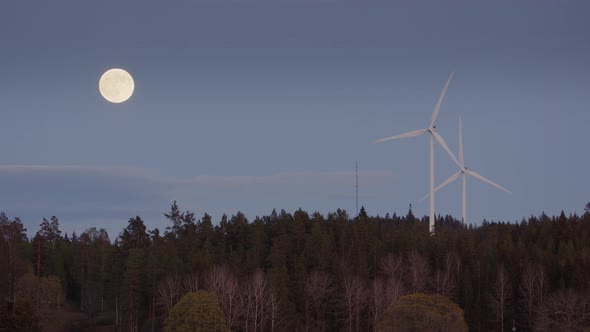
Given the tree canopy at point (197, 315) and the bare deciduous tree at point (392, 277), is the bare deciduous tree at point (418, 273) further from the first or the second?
the tree canopy at point (197, 315)

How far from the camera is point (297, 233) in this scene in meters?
190

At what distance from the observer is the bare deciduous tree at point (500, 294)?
15200cm

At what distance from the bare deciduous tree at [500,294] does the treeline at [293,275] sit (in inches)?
14.0

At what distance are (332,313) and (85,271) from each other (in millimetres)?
54606

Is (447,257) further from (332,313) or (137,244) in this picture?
(137,244)

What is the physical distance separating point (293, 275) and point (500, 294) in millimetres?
32985

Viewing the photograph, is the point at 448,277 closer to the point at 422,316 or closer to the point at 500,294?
the point at 500,294

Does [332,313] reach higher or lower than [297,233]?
lower

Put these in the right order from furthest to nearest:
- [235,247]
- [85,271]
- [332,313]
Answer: [235,247] → [85,271] → [332,313]

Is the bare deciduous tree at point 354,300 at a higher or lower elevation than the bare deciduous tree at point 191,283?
lower

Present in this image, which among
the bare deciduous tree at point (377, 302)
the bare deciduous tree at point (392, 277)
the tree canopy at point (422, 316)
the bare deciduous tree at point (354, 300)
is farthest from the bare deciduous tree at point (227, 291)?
the tree canopy at point (422, 316)

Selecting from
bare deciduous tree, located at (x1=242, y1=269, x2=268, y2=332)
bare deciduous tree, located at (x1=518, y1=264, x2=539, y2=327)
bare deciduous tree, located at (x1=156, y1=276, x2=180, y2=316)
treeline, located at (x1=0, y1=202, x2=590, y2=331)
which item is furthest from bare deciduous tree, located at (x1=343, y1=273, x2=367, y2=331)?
bare deciduous tree, located at (x1=518, y1=264, x2=539, y2=327)

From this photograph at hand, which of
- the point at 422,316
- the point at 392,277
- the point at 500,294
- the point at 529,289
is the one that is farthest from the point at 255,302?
the point at 529,289

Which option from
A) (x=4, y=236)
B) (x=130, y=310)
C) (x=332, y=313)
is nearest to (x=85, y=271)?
(x=4, y=236)
